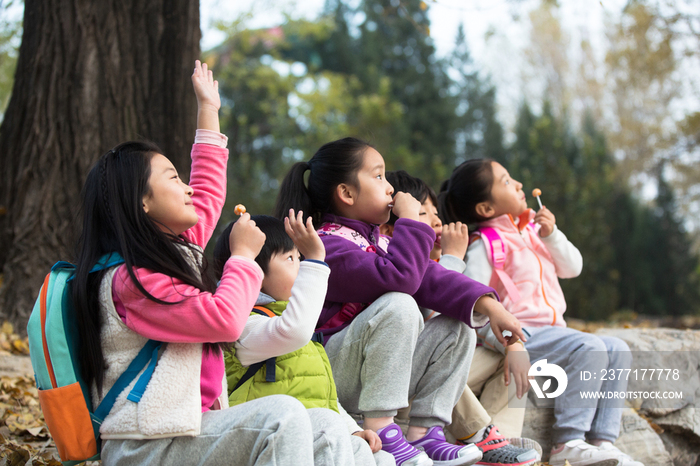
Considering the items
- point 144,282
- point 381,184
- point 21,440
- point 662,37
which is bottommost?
point 21,440

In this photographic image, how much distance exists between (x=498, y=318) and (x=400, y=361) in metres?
0.43

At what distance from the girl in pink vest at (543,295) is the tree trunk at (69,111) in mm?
1841

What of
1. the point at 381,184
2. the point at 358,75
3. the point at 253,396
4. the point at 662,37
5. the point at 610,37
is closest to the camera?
the point at 253,396

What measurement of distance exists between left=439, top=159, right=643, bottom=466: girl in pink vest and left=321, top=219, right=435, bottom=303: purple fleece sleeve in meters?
0.70

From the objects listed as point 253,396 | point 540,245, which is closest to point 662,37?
point 540,245

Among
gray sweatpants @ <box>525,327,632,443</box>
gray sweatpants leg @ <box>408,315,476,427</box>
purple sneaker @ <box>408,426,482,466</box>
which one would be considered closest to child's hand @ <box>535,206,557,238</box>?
gray sweatpants @ <box>525,327,632,443</box>

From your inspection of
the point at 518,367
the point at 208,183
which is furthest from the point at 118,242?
the point at 518,367

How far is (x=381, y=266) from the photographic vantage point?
6.84 ft

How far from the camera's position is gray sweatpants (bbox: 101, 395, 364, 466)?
1.43m

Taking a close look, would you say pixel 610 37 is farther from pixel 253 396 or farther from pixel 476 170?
pixel 253 396

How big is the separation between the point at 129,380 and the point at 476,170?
2.05 meters

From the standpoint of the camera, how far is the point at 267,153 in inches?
495

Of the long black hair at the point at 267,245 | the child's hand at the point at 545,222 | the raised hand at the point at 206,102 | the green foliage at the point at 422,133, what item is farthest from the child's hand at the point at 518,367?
the green foliage at the point at 422,133

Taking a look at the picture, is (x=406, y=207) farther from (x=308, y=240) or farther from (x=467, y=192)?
(x=467, y=192)
